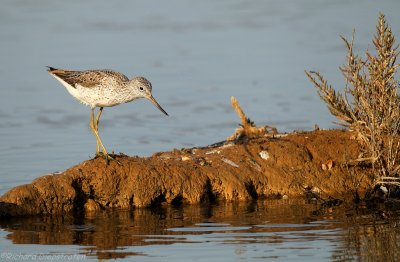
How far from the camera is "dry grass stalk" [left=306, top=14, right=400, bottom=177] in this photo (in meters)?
10.8

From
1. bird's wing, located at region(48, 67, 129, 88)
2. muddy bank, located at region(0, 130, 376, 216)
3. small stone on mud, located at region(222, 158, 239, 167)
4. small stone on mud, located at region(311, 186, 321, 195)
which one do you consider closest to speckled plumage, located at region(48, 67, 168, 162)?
bird's wing, located at region(48, 67, 129, 88)

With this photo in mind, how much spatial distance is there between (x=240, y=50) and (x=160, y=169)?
26.3ft

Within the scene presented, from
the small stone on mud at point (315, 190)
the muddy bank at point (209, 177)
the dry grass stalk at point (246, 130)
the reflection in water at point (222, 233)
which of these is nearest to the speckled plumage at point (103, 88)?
the muddy bank at point (209, 177)

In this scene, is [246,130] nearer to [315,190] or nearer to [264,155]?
[264,155]

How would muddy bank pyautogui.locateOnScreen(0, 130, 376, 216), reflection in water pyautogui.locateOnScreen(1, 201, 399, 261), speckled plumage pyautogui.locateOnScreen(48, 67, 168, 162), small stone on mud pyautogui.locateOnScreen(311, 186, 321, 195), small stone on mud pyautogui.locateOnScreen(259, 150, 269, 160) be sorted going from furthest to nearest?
speckled plumage pyautogui.locateOnScreen(48, 67, 168, 162) → small stone on mud pyautogui.locateOnScreen(259, 150, 269, 160) → small stone on mud pyautogui.locateOnScreen(311, 186, 321, 195) → muddy bank pyautogui.locateOnScreen(0, 130, 376, 216) → reflection in water pyautogui.locateOnScreen(1, 201, 399, 261)

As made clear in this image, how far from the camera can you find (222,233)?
31.1 ft

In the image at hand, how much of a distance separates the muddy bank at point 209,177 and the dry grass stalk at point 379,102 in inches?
16.7

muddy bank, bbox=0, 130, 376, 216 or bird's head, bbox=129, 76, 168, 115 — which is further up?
bird's head, bbox=129, 76, 168, 115

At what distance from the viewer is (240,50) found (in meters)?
18.5

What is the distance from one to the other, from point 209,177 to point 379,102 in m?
2.33

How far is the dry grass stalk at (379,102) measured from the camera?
10.8 meters

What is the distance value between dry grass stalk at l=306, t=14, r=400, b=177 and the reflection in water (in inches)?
39.9

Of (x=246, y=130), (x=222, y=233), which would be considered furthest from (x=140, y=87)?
(x=222, y=233)

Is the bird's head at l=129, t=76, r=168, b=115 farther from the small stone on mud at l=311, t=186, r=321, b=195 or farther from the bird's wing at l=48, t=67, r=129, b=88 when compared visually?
the small stone on mud at l=311, t=186, r=321, b=195
